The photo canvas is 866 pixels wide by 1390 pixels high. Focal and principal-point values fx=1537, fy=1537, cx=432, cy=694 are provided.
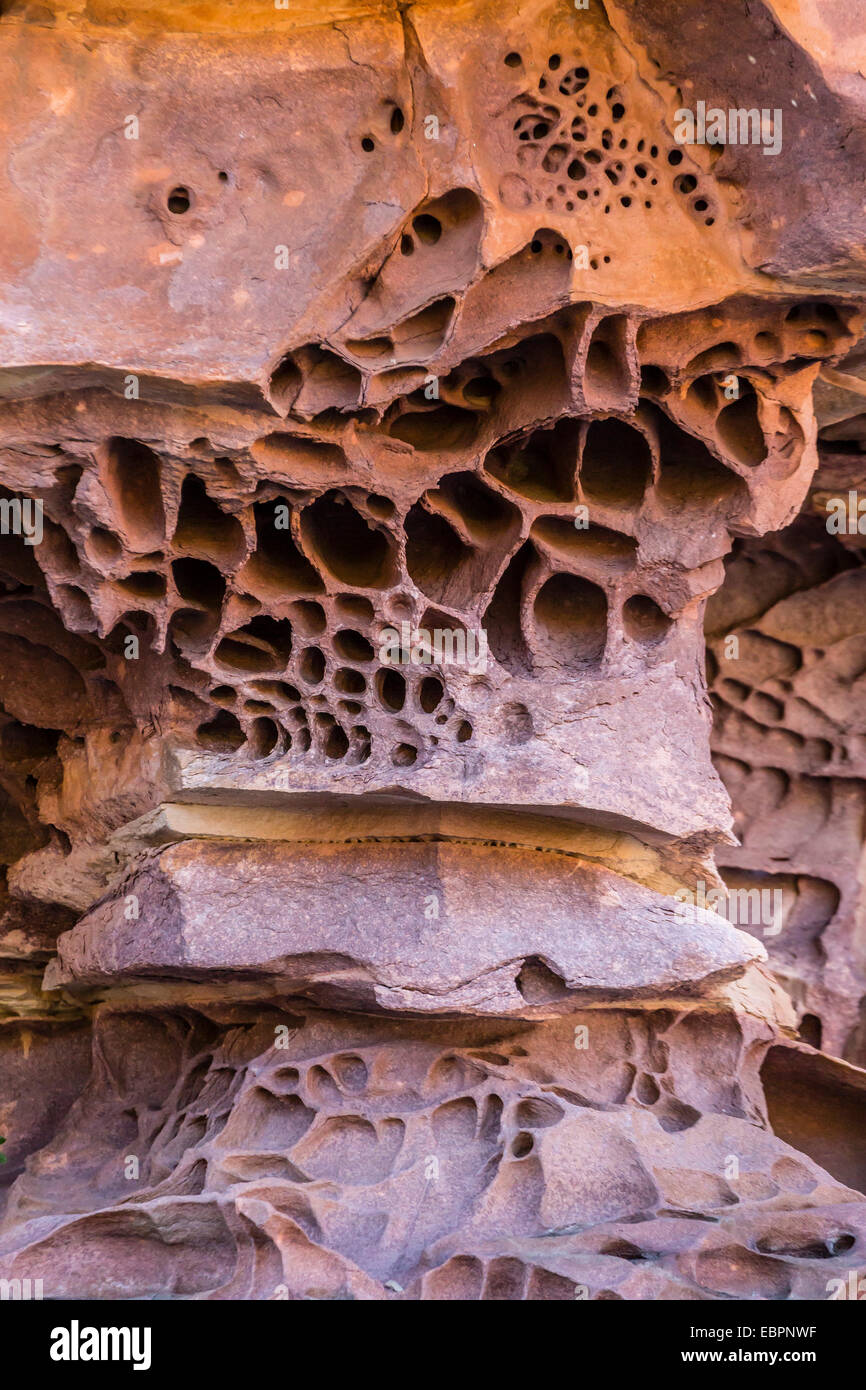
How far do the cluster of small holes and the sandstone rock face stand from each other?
0.01 m

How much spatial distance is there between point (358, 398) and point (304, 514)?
0.68 m

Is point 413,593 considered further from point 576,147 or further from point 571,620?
point 576,147

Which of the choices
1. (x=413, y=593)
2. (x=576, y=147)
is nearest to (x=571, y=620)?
(x=413, y=593)

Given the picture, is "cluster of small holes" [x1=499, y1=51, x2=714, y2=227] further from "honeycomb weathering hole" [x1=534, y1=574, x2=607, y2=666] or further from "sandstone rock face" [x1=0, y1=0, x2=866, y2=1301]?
"honeycomb weathering hole" [x1=534, y1=574, x2=607, y2=666]

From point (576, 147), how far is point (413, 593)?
4.63 feet

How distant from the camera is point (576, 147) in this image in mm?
4547

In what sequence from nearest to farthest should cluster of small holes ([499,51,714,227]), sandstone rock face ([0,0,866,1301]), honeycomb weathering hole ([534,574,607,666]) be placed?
1. sandstone rock face ([0,0,866,1301])
2. cluster of small holes ([499,51,714,227])
3. honeycomb weathering hole ([534,574,607,666])

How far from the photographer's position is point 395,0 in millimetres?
4379

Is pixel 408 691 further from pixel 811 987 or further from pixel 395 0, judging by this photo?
pixel 811 987

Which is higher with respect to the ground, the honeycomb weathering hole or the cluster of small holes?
the cluster of small holes

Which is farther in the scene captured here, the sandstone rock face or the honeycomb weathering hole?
the honeycomb weathering hole

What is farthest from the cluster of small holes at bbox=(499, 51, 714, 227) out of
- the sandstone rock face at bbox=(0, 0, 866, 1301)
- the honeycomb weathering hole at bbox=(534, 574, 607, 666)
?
the honeycomb weathering hole at bbox=(534, 574, 607, 666)

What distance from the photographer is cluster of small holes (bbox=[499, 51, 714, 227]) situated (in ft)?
14.7

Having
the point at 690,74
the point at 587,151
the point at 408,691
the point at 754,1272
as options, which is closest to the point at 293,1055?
the point at 408,691
